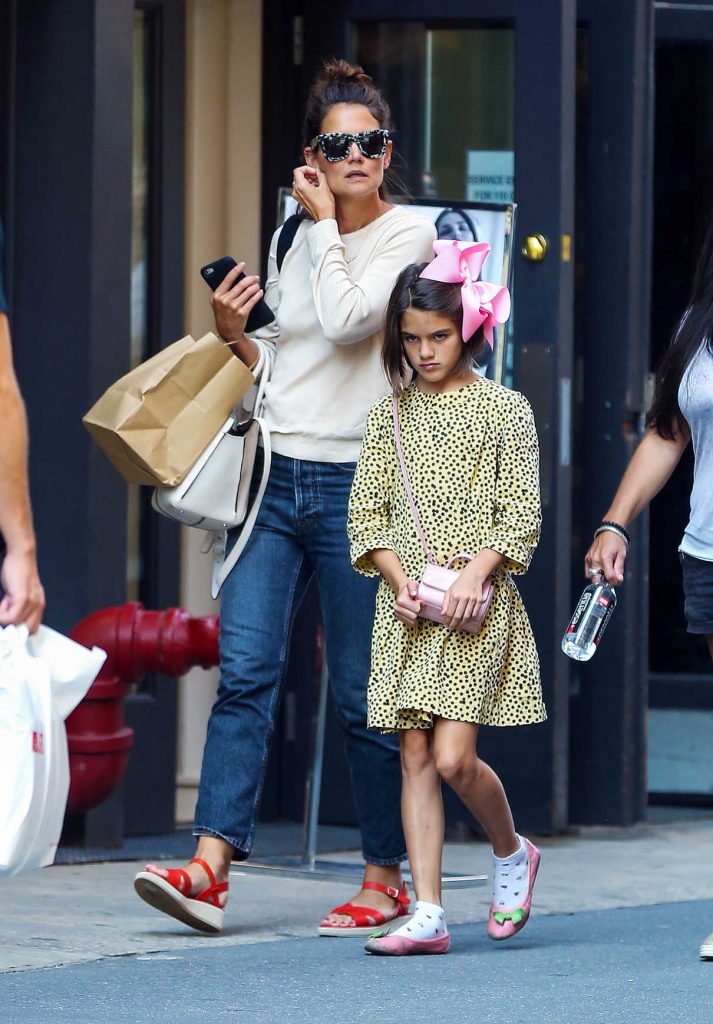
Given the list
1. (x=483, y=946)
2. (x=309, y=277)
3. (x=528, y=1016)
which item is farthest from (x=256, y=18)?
(x=528, y=1016)

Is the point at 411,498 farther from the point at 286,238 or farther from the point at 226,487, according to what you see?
the point at 286,238

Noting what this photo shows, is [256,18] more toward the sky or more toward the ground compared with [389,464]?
A: more toward the sky

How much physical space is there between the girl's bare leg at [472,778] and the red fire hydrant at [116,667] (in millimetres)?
1500

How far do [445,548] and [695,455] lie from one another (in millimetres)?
578

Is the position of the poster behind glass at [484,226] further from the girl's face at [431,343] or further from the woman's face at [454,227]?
the girl's face at [431,343]

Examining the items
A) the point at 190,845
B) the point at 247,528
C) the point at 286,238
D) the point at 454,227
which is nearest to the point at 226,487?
the point at 247,528

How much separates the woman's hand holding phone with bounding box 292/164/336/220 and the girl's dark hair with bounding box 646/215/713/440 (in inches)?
32.8

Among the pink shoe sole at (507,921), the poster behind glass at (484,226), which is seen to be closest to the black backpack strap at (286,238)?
the poster behind glass at (484,226)

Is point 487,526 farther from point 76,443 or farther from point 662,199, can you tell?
point 662,199

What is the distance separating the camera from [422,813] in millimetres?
4621

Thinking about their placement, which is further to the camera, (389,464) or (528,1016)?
(389,464)

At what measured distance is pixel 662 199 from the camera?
752 cm

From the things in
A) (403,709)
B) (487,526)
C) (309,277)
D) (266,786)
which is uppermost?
(309,277)

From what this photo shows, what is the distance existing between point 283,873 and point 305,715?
1145 millimetres
